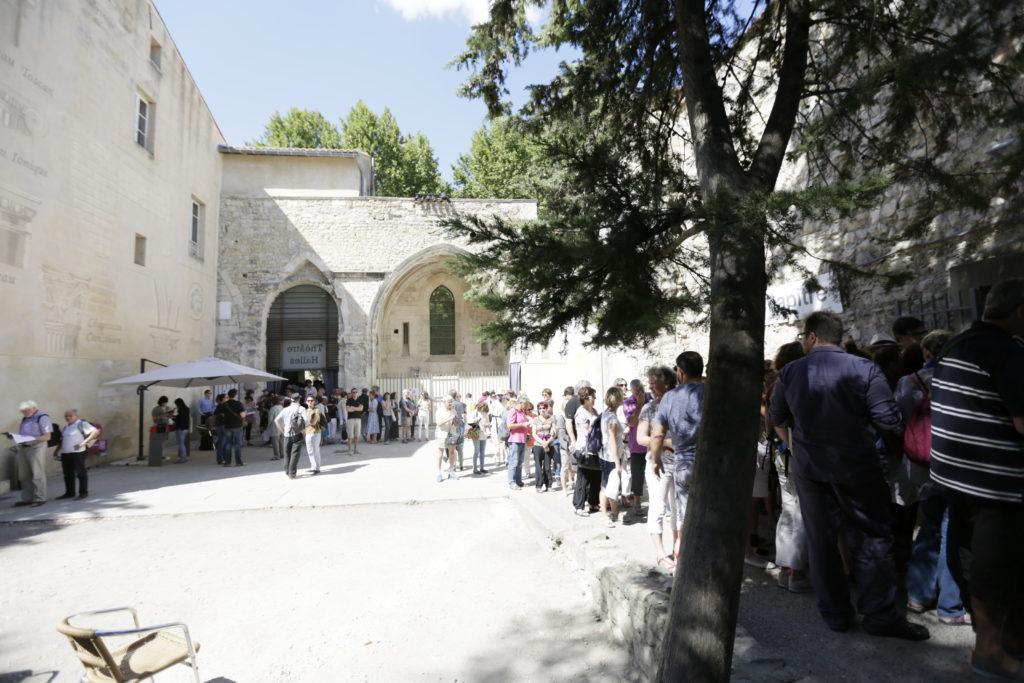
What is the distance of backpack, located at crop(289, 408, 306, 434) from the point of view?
968 cm

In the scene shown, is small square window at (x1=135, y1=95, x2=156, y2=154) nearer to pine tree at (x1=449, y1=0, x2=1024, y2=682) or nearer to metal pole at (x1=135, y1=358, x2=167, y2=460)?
metal pole at (x1=135, y1=358, x2=167, y2=460)

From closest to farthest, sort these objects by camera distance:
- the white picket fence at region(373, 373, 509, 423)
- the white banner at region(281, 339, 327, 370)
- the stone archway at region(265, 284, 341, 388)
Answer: the white picket fence at region(373, 373, 509, 423) < the stone archway at region(265, 284, 341, 388) < the white banner at region(281, 339, 327, 370)

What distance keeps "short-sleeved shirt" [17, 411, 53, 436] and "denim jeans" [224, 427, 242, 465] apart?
394 centimetres

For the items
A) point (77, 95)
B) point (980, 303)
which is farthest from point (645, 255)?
point (77, 95)

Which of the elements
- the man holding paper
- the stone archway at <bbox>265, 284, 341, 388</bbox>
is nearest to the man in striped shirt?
the man holding paper

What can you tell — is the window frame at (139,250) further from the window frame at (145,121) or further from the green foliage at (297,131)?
the green foliage at (297,131)

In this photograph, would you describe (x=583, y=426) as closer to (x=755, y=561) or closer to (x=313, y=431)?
(x=755, y=561)

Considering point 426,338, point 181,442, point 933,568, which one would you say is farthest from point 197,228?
point 933,568

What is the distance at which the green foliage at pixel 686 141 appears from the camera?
1942mm

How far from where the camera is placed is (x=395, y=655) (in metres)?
3.33

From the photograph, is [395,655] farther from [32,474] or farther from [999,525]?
[32,474]

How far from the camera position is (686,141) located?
10.9ft

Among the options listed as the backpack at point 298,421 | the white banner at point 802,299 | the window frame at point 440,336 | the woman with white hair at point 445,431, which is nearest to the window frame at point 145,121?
the backpack at point 298,421

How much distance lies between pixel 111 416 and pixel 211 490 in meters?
5.40
